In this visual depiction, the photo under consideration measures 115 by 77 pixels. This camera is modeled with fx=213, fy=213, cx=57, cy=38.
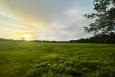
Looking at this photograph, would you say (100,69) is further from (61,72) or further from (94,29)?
(94,29)

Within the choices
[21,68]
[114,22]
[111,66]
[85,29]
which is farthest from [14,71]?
[114,22]

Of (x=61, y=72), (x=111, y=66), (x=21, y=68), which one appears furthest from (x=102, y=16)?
(x=21, y=68)

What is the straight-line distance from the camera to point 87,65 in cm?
3039

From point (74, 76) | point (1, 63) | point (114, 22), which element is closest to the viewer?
point (74, 76)

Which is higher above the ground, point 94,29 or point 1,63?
point 94,29

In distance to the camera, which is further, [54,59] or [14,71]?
[54,59]

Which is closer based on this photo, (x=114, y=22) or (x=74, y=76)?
(x=74, y=76)

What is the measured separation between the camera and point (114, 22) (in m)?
37.2

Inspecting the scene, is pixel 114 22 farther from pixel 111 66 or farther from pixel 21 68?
pixel 21 68

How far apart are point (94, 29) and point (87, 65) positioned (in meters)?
10.3

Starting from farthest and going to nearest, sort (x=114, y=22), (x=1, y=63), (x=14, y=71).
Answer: (x=114, y=22)
(x=1, y=63)
(x=14, y=71)

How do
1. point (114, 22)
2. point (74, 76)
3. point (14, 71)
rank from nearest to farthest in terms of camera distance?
1. point (74, 76)
2. point (14, 71)
3. point (114, 22)

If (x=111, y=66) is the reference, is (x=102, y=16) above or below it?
above

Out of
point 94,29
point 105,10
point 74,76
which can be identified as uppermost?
point 105,10
